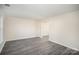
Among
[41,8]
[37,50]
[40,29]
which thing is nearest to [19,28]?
[40,29]

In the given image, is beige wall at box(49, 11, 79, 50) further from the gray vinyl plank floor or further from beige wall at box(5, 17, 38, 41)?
beige wall at box(5, 17, 38, 41)

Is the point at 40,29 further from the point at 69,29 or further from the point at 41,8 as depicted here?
the point at 41,8

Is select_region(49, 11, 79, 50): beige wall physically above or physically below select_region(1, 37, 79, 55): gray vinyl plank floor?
above

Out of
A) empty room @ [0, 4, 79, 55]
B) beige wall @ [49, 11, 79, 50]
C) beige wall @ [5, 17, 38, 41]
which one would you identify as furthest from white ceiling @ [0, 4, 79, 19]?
beige wall @ [5, 17, 38, 41]

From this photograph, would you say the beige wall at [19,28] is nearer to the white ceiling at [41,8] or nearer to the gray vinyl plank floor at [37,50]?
the gray vinyl plank floor at [37,50]

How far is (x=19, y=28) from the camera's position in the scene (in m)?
5.59

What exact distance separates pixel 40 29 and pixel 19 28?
254 centimetres

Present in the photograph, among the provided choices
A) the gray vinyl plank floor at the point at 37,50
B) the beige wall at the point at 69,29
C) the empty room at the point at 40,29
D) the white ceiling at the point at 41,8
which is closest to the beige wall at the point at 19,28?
the empty room at the point at 40,29

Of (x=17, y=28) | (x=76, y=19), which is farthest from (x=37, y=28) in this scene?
(x=76, y=19)

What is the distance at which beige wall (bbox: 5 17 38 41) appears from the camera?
4918mm

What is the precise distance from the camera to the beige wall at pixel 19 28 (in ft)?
16.1
